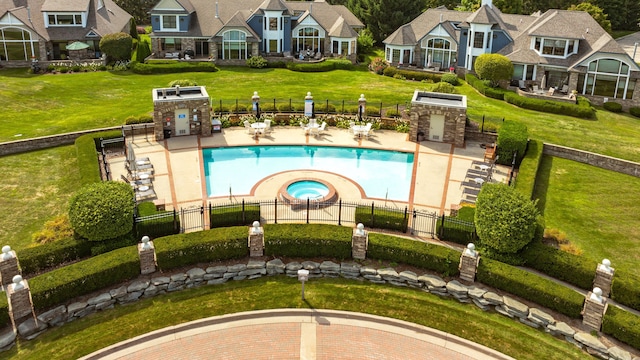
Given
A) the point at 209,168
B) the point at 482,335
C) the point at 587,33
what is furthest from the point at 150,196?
the point at 587,33

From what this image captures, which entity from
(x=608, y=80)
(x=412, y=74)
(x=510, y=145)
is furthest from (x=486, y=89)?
(x=510, y=145)

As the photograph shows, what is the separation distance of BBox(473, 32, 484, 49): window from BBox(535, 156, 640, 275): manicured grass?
24.2 m

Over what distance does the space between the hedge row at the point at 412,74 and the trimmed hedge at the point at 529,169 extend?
2331 cm

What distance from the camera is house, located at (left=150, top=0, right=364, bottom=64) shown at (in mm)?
60062

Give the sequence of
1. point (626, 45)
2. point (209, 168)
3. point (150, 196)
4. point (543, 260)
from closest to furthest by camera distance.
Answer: point (543, 260) → point (150, 196) → point (209, 168) → point (626, 45)

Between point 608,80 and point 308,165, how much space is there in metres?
32.6

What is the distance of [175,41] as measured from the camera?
61281 millimetres

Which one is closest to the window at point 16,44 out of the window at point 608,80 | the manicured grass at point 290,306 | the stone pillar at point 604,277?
the manicured grass at point 290,306

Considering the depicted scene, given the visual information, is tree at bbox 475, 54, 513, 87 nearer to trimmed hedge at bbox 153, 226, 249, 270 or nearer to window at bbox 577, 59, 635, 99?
window at bbox 577, 59, 635, 99

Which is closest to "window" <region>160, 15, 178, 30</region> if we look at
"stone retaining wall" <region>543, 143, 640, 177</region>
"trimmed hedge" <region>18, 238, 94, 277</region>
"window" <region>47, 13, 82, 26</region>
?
"window" <region>47, 13, 82, 26</region>

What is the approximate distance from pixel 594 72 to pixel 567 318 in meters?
37.0

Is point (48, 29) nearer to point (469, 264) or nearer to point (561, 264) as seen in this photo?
point (469, 264)

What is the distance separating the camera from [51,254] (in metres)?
20.2

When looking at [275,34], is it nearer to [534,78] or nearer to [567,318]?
[534,78]
